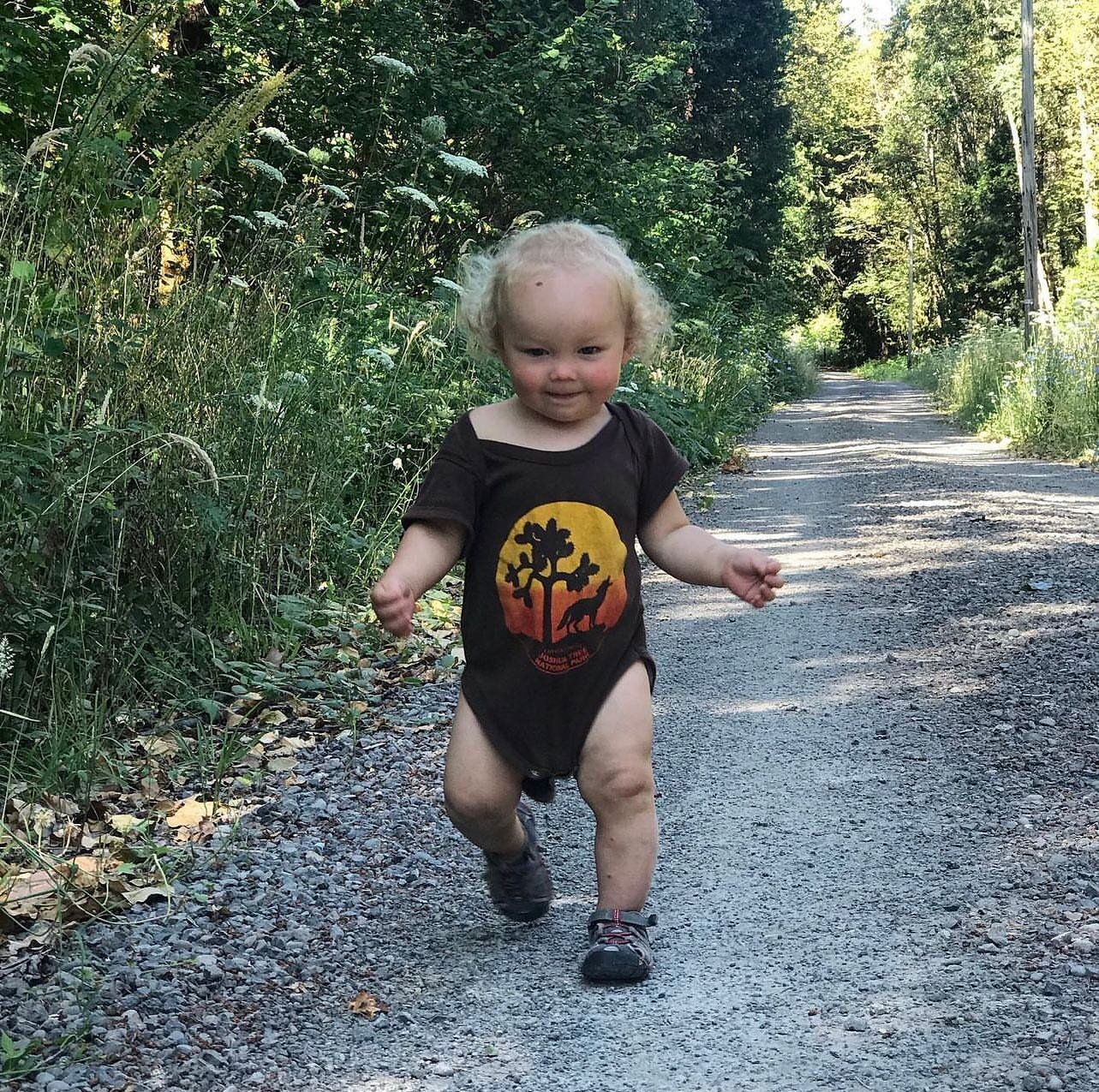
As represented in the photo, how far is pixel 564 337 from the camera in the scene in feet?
8.32

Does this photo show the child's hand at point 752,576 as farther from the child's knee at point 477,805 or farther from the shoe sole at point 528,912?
the shoe sole at point 528,912

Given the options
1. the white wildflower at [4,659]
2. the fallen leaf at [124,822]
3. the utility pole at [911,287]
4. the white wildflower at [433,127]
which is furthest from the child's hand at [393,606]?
the utility pole at [911,287]

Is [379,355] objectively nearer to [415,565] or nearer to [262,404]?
[262,404]

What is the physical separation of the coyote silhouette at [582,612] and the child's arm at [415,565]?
277mm

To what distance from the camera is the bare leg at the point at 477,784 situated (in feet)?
8.38

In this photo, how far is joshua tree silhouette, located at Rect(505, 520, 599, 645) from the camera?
2.56 metres

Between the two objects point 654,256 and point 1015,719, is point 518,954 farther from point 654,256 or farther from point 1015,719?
point 654,256

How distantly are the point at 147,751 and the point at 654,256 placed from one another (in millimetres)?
8875

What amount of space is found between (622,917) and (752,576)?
781mm

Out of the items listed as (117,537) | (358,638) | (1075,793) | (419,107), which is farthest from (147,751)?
(419,107)

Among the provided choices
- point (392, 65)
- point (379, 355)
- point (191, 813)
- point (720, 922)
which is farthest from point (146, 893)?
point (392, 65)

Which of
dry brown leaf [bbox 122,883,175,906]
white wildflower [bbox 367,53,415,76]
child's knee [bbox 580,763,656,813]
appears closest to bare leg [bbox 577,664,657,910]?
child's knee [bbox 580,763,656,813]

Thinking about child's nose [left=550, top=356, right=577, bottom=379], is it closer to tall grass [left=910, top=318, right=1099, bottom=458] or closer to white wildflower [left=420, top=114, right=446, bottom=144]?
white wildflower [left=420, top=114, right=446, bottom=144]

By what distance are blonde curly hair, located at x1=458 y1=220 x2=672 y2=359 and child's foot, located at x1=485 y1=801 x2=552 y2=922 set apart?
111 cm
